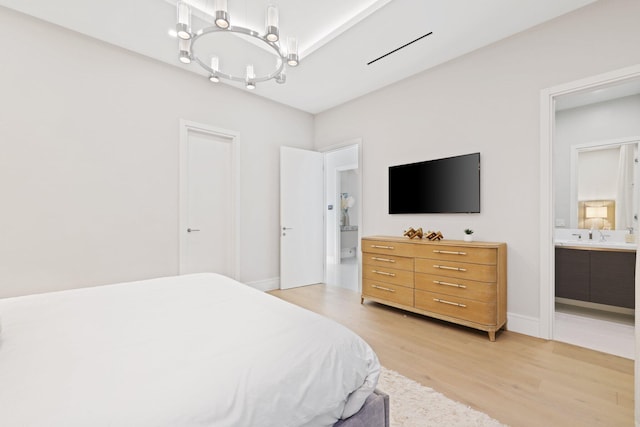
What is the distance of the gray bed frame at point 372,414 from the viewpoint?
41.1 inches

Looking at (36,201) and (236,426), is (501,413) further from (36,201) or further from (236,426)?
(36,201)

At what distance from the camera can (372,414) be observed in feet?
3.64

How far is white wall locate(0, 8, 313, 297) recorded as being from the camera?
2.50 m

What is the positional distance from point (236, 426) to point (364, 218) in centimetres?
351

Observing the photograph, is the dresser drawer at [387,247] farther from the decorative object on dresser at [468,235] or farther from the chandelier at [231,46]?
the chandelier at [231,46]

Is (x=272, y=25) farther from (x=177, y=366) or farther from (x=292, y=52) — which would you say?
(x=177, y=366)

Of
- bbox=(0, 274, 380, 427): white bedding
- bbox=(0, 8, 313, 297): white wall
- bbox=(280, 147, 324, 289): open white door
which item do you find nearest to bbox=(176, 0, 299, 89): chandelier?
bbox=(0, 8, 313, 297): white wall

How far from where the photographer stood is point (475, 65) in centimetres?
306

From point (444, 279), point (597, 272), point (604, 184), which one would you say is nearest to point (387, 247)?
point (444, 279)

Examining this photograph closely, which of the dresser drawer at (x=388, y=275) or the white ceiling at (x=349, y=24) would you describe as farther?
the dresser drawer at (x=388, y=275)

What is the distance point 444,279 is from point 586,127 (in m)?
2.95

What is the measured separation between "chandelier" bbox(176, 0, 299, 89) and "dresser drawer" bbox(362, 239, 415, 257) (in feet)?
6.62

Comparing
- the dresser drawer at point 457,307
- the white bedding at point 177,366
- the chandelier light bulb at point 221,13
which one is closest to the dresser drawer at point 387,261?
the dresser drawer at point 457,307

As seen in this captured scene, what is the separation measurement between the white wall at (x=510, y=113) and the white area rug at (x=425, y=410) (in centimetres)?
152
